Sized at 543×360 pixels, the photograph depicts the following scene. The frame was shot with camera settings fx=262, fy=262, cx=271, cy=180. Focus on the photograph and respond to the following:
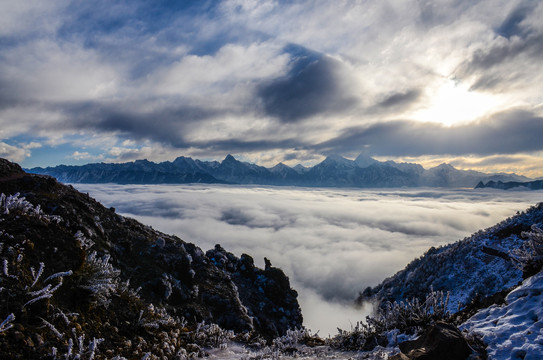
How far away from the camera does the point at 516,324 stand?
570 cm

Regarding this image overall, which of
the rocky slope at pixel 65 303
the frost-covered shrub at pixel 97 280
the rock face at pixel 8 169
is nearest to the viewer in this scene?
the rocky slope at pixel 65 303

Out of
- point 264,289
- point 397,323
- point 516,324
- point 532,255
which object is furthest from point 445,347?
point 264,289

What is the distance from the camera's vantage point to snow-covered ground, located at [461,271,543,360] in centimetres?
507

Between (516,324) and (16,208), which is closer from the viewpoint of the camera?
(516,324)

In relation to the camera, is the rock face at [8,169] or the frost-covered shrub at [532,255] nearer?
the frost-covered shrub at [532,255]

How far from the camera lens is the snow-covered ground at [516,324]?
507 cm

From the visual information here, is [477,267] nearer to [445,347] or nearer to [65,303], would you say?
[445,347]

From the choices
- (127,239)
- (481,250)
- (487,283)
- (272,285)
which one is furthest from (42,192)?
(481,250)

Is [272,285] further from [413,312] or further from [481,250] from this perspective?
[413,312]

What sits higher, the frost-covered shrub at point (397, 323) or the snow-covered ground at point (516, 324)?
the snow-covered ground at point (516, 324)

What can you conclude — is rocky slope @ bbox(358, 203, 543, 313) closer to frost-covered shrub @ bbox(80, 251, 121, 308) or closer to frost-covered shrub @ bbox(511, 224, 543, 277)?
frost-covered shrub @ bbox(511, 224, 543, 277)

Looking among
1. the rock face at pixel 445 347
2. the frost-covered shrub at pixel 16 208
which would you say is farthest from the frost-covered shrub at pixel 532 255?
the frost-covered shrub at pixel 16 208

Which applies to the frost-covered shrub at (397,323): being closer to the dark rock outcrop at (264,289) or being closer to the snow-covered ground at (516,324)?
the snow-covered ground at (516,324)

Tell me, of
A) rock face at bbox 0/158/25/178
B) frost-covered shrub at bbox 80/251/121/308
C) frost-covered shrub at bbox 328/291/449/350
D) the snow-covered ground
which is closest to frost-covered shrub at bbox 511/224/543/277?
the snow-covered ground
